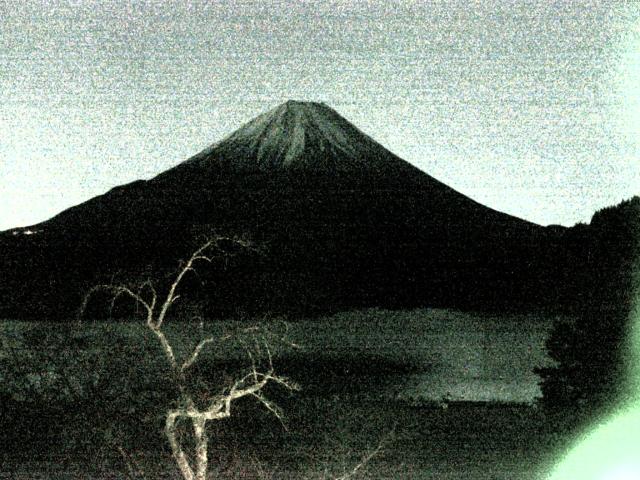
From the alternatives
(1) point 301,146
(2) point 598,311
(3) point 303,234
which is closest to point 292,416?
(2) point 598,311

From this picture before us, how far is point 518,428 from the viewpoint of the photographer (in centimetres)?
2031

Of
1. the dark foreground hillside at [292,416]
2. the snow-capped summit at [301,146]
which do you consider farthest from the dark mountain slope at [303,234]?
the dark foreground hillside at [292,416]

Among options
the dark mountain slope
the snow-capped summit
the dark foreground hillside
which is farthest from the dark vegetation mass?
the snow-capped summit

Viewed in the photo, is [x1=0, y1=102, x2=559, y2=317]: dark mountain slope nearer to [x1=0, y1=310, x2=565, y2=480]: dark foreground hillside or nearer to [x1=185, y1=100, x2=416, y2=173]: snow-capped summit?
[x1=185, y1=100, x2=416, y2=173]: snow-capped summit

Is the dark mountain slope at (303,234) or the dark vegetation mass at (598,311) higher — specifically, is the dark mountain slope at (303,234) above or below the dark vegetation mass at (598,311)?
below

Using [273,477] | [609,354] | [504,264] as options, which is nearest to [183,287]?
[504,264]

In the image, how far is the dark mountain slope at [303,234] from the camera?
6012 cm

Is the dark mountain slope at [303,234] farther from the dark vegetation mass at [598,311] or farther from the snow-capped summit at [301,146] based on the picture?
the dark vegetation mass at [598,311]

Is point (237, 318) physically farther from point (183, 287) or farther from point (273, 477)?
point (273, 477)

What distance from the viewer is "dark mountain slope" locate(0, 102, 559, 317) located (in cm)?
6012

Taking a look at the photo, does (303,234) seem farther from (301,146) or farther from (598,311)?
(598,311)

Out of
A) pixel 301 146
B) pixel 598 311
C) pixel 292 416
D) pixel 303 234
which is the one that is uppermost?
pixel 598 311

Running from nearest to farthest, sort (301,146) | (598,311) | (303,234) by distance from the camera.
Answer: (598,311) < (303,234) < (301,146)

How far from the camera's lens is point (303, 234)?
230 feet
